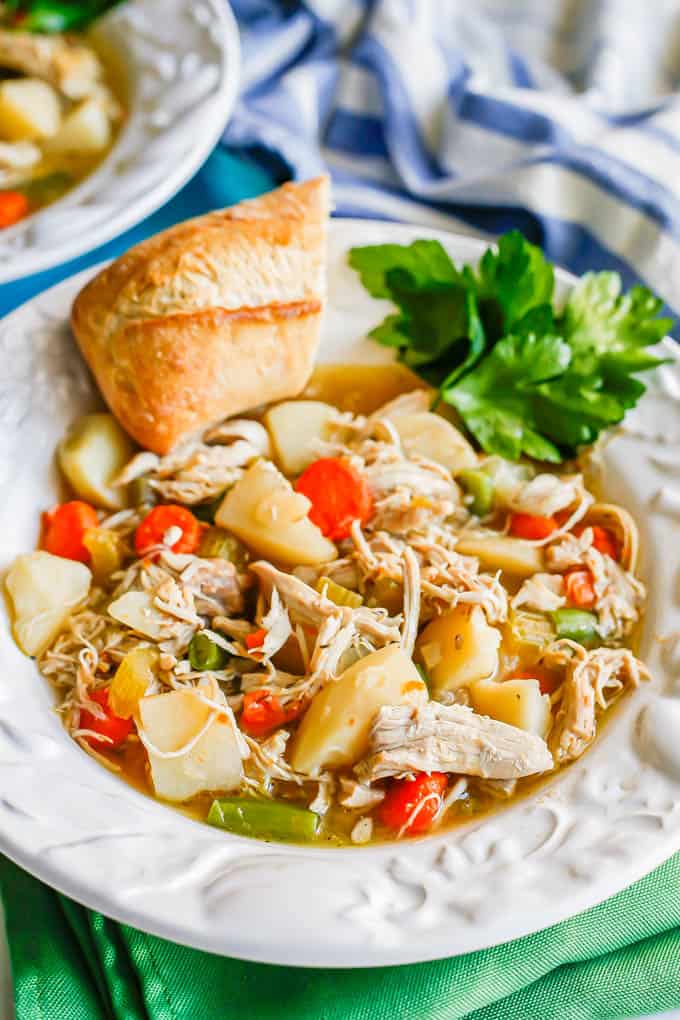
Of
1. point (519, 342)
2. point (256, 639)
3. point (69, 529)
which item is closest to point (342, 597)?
point (256, 639)

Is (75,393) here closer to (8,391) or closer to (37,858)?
(8,391)

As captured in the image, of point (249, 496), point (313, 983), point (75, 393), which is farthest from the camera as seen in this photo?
point (75, 393)

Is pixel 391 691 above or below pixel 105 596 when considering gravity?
above

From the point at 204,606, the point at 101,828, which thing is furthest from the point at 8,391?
the point at 101,828

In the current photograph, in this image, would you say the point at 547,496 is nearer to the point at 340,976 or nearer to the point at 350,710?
the point at 350,710

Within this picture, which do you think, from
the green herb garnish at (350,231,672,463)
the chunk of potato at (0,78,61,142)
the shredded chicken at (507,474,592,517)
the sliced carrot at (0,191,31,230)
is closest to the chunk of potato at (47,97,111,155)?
the chunk of potato at (0,78,61,142)

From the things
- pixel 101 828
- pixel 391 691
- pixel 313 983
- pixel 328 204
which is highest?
pixel 328 204

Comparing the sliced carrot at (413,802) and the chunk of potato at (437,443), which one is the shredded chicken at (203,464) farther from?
the sliced carrot at (413,802)
